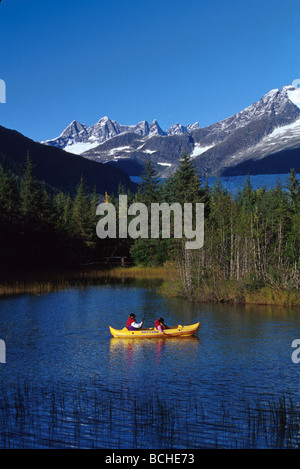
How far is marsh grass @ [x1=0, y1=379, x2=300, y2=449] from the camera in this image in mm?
13414

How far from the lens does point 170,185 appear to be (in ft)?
259

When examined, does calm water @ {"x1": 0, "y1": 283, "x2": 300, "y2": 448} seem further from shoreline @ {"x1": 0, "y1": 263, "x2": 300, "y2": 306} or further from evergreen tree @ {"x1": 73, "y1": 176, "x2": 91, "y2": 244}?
evergreen tree @ {"x1": 73, "y1": 176, "x2": 91, "y2": 244}

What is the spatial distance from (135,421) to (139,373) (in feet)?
18.0

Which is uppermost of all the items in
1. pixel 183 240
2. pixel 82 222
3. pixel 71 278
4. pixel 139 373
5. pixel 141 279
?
pixel 82 222

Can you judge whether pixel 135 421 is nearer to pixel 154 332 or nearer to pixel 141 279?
pixel 154 332

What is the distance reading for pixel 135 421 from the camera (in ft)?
48.7

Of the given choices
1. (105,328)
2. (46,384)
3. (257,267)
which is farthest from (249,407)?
(257,267)

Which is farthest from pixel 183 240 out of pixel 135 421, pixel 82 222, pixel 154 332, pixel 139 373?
Result: pixel 82 222

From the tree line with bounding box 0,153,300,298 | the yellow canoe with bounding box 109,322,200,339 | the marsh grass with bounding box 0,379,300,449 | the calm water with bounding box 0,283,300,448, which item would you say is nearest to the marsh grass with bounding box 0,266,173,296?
the tree line with bounding box 0,153,300,298

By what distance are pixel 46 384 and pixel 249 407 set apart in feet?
23.9

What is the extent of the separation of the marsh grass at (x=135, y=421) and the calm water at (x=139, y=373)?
0.03 m

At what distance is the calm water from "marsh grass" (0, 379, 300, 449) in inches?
1.3

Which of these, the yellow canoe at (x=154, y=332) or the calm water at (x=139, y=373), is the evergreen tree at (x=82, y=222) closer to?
the calm water at (x=139, y=373)

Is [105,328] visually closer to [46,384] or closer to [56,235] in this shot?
[46,384]
